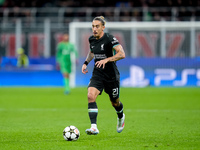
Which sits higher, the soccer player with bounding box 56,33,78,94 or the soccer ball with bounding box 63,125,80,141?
the soccer ball with bounding box 63,125,80,141

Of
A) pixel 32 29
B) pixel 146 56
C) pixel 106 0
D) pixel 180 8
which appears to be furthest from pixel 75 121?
pixel 106 0

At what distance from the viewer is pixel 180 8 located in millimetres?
24953

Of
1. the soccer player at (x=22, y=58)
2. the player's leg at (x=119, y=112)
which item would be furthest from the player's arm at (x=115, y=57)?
the soccer player at (x=22, y=58)

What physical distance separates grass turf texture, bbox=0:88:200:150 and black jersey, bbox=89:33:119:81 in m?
1.04

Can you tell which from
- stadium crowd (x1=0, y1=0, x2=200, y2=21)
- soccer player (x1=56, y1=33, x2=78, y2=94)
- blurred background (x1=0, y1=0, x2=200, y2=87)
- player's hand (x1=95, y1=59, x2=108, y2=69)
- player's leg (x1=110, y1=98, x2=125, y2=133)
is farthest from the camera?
stadium crowd (x1=0, y1=0, x2=200, y2=21)

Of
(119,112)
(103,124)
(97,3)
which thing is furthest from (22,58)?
(119,112)

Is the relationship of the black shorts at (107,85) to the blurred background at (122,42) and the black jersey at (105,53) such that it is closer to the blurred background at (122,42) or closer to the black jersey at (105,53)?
the black jersey at (105,53)

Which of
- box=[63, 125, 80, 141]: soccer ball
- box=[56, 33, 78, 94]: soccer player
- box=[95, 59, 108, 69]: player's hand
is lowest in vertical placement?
box=[56, 33, 78, 94]: soccer player

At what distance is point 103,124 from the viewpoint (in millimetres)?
9688

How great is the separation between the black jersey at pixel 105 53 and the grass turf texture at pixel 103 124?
1038 mm

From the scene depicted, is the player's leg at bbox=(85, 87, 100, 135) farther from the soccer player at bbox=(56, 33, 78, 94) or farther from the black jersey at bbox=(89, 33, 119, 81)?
the soccer player at bbox=(56, 33, 78, 94)

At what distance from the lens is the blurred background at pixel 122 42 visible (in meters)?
22.7

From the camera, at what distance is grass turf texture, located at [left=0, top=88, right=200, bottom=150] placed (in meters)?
6.95

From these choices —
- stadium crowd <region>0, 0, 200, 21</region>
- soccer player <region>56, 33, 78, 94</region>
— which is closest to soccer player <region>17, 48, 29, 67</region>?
stadium crowd <region>0, 0, 200, 21</region>
